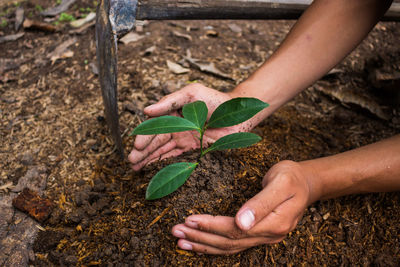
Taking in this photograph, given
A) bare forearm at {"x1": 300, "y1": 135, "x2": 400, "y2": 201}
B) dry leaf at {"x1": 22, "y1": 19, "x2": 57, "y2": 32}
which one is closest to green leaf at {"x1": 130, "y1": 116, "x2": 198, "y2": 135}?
bare forearm at {"x1": 300, "y1": 135, "x2": 400, "y2": 201}

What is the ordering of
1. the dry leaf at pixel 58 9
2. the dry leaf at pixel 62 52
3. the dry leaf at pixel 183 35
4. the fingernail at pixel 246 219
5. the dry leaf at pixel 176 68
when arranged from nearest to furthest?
the fingernail at pixel 246 219, the dry leaf at pixel 176 68, the dry leaf at pixel 62 52, the dry leaf at pixel 183 35, the dry leaf at pixel 58 9

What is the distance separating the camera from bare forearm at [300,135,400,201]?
133cm

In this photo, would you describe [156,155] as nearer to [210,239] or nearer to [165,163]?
[165,163]

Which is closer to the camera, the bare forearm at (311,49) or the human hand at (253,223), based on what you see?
the human hand at (253,223)

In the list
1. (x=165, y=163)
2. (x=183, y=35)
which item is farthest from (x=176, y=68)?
(x=165, y=163)

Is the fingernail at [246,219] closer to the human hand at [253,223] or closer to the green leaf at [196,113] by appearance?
the human hand at [253,223]

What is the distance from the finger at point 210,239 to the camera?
1.14 metres

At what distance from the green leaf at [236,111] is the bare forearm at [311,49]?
31cm

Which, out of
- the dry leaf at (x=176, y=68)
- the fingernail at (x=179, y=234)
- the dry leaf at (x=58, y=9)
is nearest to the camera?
the fingernail at (x=179, y=234)

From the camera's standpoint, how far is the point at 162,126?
124 cm

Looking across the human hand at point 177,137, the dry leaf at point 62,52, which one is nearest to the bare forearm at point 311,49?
the human hand at point 177,137

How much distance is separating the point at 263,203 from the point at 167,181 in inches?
14.8

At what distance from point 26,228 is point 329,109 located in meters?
2.06

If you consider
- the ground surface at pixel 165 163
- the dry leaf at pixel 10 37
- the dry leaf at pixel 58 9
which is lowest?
the ground surface at pixel 165 163
